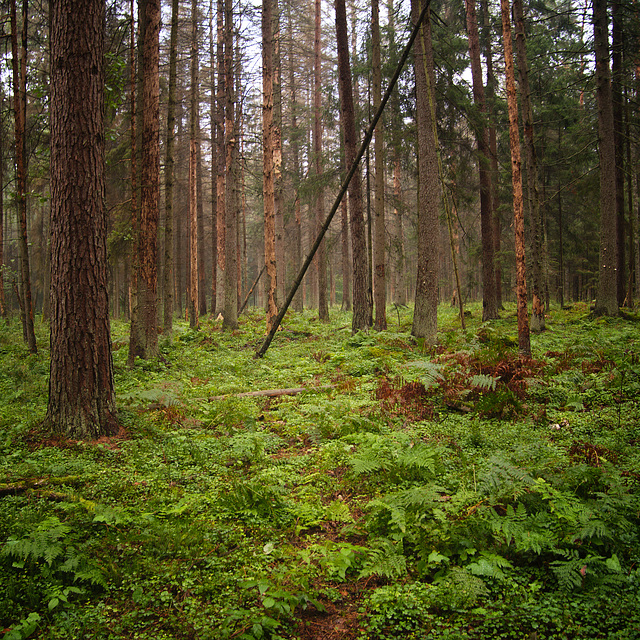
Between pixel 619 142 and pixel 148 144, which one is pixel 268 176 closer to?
pixel 148 144

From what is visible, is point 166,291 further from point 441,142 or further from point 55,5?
point 441,142

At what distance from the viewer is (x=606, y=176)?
1491 centimetres

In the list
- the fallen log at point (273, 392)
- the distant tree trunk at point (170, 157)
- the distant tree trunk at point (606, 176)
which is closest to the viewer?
the fallen log at point (273, 392)

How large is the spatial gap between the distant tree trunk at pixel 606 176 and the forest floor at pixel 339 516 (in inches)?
366

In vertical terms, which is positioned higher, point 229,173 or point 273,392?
point 229,173

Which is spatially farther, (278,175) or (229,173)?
(278,175)

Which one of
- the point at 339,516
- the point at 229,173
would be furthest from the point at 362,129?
the point at 339,516

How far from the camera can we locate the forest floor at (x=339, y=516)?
2.68 meters

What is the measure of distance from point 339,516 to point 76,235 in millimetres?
4496

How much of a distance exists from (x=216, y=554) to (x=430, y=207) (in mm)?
10214

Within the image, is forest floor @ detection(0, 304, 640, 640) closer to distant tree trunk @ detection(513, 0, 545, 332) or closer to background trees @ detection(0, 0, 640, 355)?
background trees @ detection(0, 0, 640, 355)

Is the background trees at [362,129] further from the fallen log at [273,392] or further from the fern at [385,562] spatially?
the fern at [385,562]

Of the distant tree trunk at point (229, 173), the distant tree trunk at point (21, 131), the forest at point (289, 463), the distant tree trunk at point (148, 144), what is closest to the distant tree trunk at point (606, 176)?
the forest at point (289, 463)

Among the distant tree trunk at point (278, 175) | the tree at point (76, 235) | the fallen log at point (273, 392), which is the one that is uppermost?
the distant tree trunk at point (278, 175)
